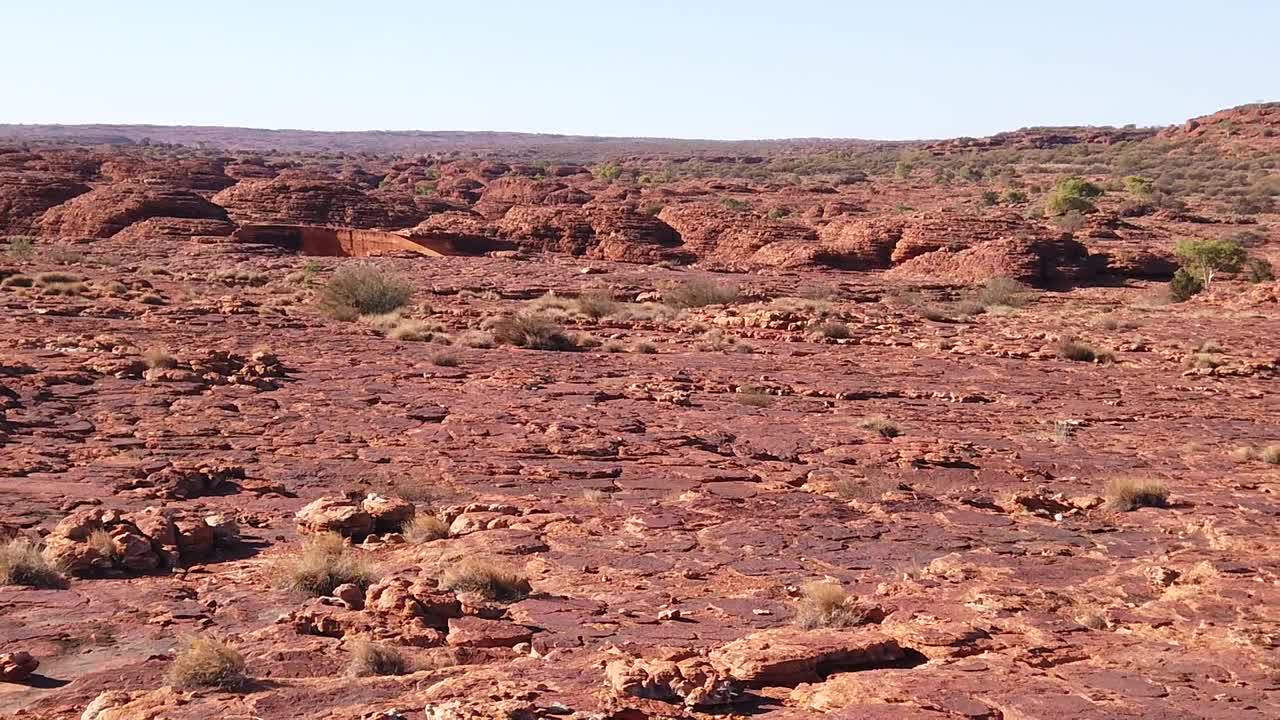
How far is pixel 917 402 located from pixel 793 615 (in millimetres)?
9162

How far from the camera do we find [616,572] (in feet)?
26.0

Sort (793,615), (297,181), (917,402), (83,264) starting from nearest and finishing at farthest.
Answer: (793,615)
(917,402)
(83,264)
(297,181)

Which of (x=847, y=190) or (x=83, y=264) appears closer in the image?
(x=83, y=264)

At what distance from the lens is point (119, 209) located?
40438 mm

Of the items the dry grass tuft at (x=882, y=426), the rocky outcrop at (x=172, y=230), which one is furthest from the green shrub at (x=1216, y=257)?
the rocky outcrop at (x=172, y=230)

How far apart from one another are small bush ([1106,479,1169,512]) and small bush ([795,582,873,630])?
4.05m

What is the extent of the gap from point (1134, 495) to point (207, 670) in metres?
7.75

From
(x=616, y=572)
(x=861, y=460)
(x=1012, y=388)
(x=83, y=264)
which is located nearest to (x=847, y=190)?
(x=83, y=264)

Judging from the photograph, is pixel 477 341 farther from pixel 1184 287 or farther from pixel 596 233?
pixel 596 233

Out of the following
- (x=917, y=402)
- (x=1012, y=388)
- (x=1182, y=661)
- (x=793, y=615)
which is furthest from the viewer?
(x=1012, y=388)

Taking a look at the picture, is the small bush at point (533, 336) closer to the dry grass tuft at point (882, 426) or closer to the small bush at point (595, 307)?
the small bush at point (595, 307)

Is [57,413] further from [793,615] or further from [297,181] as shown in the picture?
A: [297,181]

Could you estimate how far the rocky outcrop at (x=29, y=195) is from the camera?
40.6 m

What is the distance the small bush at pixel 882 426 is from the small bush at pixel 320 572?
23.6 feet
